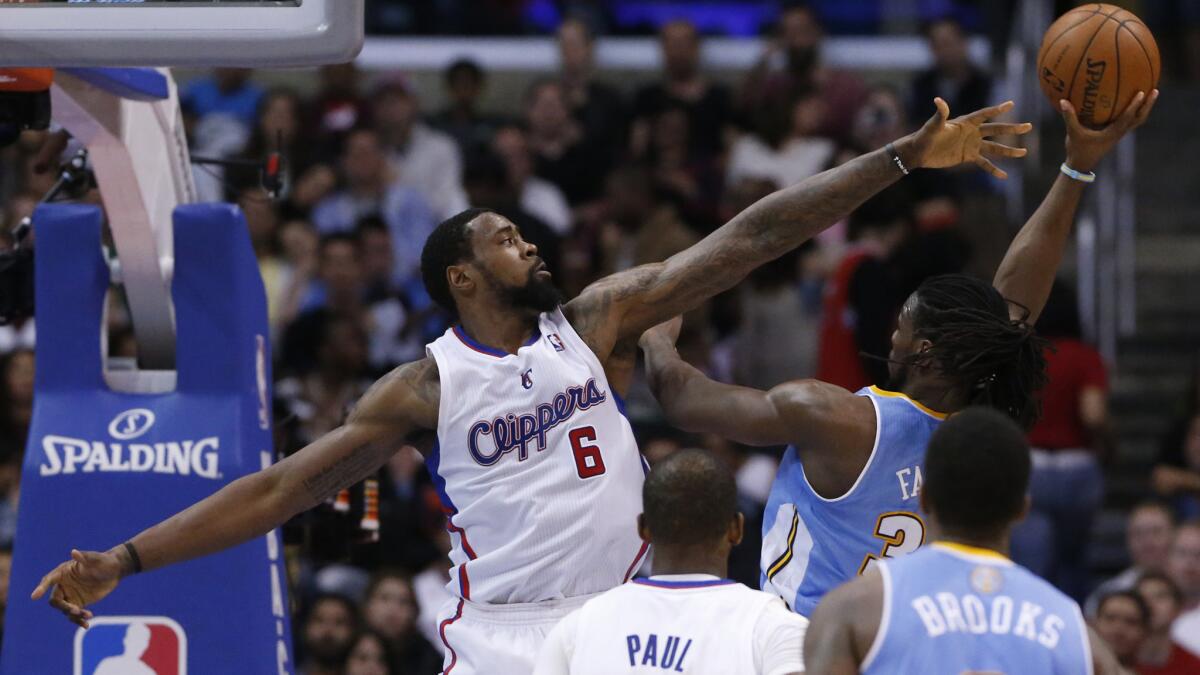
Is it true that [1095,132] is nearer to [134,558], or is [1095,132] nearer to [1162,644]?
[134,558]

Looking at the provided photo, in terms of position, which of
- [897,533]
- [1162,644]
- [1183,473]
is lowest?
[1162,644]

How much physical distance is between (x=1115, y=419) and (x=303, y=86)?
233 inches

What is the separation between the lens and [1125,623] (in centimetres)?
820

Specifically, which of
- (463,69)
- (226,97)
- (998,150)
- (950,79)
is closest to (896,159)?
(998,150)

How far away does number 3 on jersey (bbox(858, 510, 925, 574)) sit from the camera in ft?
16.5

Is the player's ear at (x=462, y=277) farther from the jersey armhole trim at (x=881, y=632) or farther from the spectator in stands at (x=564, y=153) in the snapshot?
the spectator in stands at (x=564, y=153)

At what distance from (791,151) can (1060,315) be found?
7.86ft

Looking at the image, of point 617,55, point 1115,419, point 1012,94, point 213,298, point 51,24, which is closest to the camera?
point 51,24

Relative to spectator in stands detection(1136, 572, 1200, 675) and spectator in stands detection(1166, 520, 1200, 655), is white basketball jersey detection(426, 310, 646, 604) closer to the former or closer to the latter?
spectator in stands detection(1136, 572, 1200, 675)

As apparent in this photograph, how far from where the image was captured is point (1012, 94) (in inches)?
471

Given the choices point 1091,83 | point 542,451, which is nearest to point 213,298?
point 542,451

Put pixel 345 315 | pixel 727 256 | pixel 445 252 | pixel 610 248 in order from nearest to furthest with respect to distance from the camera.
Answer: pixel 727 256 → pixel 445 252 → pixel 345 315 → pixel 610 248

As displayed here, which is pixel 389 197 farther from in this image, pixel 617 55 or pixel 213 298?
pixel 213 298

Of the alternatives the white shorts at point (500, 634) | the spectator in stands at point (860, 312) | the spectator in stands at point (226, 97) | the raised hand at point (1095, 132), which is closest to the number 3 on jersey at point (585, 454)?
the white shorts at point (500, 634)
